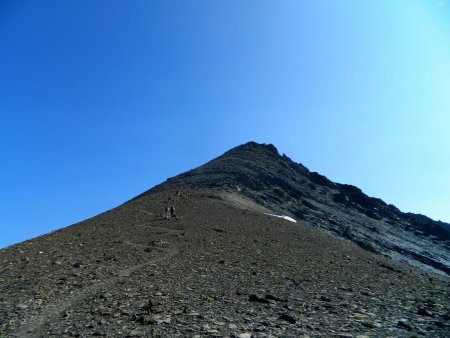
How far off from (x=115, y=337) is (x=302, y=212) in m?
52.1

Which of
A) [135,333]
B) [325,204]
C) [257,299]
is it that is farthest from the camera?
[325,204]

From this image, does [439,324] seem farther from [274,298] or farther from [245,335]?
[245,335]

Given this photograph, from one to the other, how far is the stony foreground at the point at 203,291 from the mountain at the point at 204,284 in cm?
6

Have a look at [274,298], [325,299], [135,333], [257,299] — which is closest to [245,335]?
[135,333]

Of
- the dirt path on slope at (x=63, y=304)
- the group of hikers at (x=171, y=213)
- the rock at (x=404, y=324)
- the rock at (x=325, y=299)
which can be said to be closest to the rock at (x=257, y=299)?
the rock at (x=325, y=299)

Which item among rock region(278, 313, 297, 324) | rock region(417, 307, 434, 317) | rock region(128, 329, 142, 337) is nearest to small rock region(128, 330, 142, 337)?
rock region(128, 329, 142, 337)

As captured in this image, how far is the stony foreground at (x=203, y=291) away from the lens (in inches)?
459

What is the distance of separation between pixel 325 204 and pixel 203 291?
206ft

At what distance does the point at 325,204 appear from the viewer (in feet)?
248

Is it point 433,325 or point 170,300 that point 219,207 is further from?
point 433,325

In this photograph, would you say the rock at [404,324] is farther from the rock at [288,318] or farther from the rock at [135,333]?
the rock at [135,333]

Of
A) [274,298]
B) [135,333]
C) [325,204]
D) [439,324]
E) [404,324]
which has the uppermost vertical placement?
[325,204]

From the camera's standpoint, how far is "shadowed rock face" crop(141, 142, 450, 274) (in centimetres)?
5906

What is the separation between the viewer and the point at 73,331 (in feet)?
38.1
